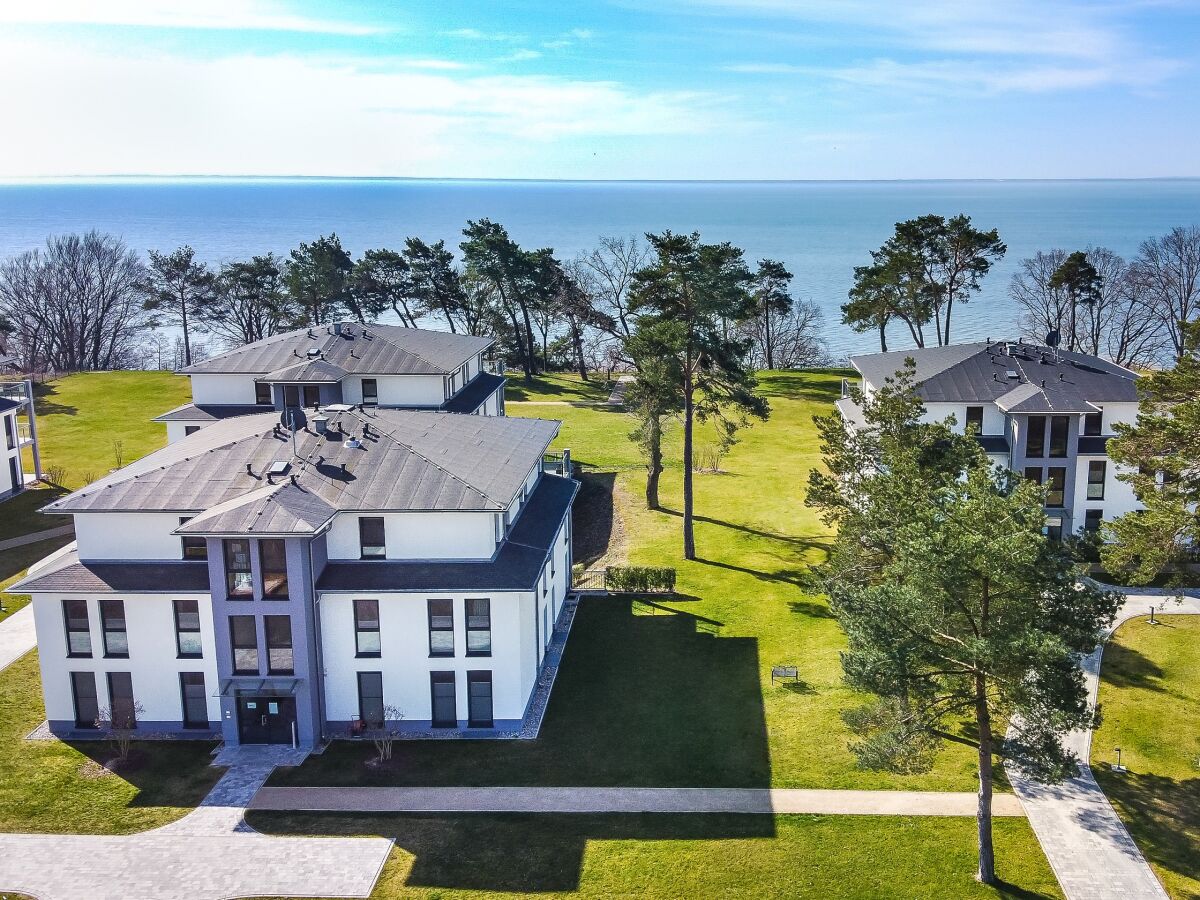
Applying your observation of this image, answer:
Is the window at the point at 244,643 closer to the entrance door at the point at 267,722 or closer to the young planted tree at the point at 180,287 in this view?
the entrance door at the point at 267,722

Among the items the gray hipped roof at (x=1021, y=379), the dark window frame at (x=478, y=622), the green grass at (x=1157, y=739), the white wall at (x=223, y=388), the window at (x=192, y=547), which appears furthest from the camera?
the white wall at (x=223, y=388)

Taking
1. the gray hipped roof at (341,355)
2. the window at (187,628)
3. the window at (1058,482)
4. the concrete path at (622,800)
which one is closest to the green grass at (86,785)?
the concrete path at (622,800)

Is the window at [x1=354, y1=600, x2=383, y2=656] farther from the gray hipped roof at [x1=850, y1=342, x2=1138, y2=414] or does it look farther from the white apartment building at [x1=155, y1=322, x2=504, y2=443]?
the gray hipped roof at [x1=850, y1=342, x2=1138, y2=414]

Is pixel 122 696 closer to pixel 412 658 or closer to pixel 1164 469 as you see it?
pixel 412 658

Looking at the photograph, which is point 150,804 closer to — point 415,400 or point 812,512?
point 415,400

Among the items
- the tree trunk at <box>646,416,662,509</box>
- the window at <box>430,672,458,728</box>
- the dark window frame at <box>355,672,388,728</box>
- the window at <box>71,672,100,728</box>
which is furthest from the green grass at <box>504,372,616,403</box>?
the window at <box>71,672,100,728</box>
